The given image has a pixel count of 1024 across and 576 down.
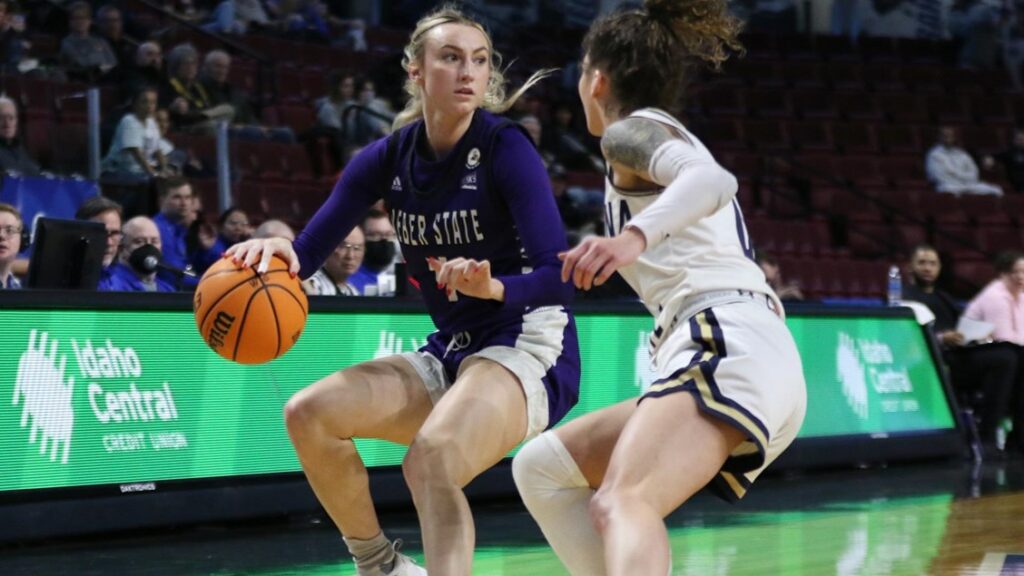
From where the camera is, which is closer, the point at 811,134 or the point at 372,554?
the point at 372,554

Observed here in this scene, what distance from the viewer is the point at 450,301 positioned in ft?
14.6

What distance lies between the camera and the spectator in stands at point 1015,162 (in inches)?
745

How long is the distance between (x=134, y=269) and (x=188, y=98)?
498 cm

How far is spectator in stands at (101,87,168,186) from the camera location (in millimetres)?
10367

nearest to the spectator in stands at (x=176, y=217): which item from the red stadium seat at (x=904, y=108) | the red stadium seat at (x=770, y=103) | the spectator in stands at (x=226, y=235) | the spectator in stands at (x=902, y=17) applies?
the spectator in stands at (x=226, y=235)

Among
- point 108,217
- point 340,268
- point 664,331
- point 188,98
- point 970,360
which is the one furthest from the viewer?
point 188,98

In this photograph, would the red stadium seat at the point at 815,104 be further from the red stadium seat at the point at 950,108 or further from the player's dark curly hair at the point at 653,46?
the player's dark curly hair at the point at 653,46

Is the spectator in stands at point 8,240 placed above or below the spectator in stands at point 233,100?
above

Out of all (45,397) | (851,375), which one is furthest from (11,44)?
(851,375)

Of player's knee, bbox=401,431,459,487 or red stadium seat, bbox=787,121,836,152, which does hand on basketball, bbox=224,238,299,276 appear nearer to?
player's knee, bbox=401,431,459,487

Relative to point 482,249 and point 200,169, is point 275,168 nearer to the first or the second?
point 200,169

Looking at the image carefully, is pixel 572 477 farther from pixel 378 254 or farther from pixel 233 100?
pixel 233 100

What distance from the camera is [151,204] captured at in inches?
405

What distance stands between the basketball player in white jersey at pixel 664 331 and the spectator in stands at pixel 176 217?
19.0 ft
